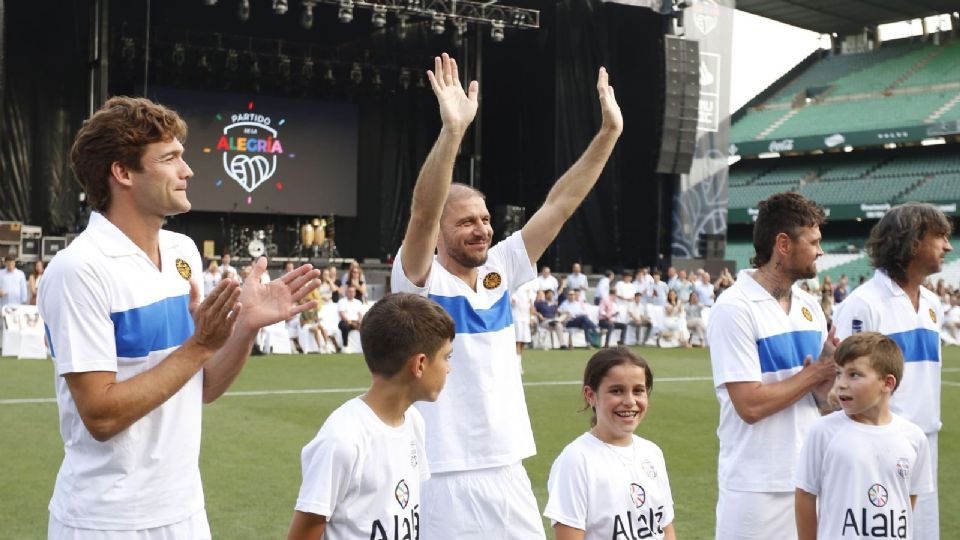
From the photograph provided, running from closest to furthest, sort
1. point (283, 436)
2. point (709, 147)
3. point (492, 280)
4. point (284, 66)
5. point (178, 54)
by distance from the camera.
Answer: point (492, 280) → point (283, 436) → point (178, 54) → point (284, 66) → point (709, 147)

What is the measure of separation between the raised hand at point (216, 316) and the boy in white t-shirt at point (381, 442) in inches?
15.7

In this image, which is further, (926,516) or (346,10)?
(346,10)

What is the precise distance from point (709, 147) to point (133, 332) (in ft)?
80.3

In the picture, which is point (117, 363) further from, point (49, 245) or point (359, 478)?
point (49, 245)

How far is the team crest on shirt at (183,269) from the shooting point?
114 inches

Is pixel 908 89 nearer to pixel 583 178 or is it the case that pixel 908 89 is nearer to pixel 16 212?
pixel 16 212

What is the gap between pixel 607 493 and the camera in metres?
3.45

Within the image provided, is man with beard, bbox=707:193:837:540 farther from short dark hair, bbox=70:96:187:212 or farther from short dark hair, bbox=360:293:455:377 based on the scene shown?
short dark hair, bbox=70:96:187:212

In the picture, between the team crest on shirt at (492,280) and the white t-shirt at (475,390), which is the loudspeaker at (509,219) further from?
the white t-shirt at (475,390)

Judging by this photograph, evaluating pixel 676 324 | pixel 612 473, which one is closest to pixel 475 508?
pixel 612 473

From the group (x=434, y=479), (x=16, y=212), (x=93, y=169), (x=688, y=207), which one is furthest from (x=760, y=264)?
(x=16, y=212)

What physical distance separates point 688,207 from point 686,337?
4453 millimetres

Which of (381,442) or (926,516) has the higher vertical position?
(381,442)

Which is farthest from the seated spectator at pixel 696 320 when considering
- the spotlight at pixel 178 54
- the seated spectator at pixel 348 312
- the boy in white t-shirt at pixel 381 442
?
the boy in white t-shirt at pixel 381 442
